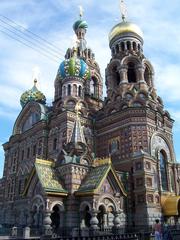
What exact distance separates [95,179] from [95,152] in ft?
25.7

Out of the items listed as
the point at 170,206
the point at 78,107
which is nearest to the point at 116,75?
the point at 78,107

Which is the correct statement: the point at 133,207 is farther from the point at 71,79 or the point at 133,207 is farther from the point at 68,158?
the point at 71,79

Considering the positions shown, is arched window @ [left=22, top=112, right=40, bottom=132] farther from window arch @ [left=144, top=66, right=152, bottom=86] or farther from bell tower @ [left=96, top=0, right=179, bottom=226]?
window arch @ [left=144, top=66, right=152, bottom=86]

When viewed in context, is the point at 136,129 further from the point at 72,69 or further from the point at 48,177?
the point at 72,69

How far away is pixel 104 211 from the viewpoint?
1769 cm

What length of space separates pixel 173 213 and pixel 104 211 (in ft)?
18.3

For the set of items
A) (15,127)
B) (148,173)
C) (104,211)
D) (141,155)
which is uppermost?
(15,127)

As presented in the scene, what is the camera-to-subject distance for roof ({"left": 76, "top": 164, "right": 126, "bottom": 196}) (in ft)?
56.6

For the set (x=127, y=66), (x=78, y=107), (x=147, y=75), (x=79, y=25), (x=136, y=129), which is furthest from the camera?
(x=79, y=25)

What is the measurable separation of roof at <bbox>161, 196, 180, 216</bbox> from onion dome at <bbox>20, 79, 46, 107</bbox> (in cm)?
1640

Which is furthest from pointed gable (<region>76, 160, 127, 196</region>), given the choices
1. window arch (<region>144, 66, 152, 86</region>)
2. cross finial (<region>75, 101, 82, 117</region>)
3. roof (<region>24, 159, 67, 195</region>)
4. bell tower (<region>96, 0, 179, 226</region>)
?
window arch (<region>144, 66, 152, 86</region>)

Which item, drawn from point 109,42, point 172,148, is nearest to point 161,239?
point 172,148

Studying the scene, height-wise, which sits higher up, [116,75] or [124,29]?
[124,29]

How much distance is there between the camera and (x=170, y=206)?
2062 centimetres
